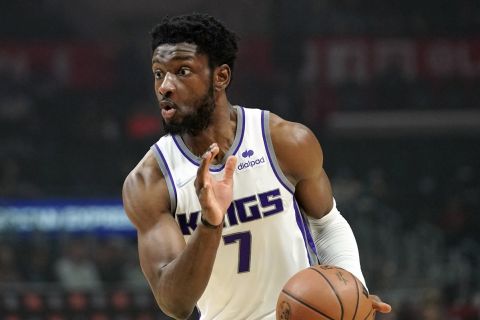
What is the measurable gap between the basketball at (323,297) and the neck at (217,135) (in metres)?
0.67

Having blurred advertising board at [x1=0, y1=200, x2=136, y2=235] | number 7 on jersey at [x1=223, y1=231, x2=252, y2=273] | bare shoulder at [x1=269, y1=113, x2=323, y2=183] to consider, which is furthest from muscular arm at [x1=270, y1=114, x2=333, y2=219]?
blurred advertising board at [x1=0, y1=200, x2=136, y2=235]

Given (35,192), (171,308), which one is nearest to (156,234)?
(171,308)

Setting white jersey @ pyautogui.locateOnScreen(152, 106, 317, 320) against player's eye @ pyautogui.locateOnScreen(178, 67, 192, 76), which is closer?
player's eye @ pyautogui.locateOnScreen(178, 67, 192, 76)

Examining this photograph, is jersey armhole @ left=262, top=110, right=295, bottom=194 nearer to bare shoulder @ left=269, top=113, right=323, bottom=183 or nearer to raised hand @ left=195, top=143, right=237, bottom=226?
bare shoulder @ left=269, top=113, right=323, bottom=183

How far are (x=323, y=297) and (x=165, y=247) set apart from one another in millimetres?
661

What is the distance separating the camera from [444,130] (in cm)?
1352

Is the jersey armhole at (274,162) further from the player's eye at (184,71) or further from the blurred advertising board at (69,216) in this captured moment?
the blurred advertising board at (69,216)

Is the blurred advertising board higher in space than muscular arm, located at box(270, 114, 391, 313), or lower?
lower

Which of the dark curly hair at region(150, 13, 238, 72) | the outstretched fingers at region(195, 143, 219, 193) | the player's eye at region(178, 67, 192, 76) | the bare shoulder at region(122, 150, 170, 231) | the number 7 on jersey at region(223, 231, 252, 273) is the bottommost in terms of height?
the number 7 on jersey at region(223, 231, 252, 273)

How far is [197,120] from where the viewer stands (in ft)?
13.5

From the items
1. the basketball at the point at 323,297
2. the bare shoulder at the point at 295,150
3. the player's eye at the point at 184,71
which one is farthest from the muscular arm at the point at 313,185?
the player's eye at the point at 184,71

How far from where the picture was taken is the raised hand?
3.55m

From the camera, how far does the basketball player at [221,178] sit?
13.3ft

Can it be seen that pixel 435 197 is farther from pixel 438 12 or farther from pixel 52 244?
pixel 52 244
